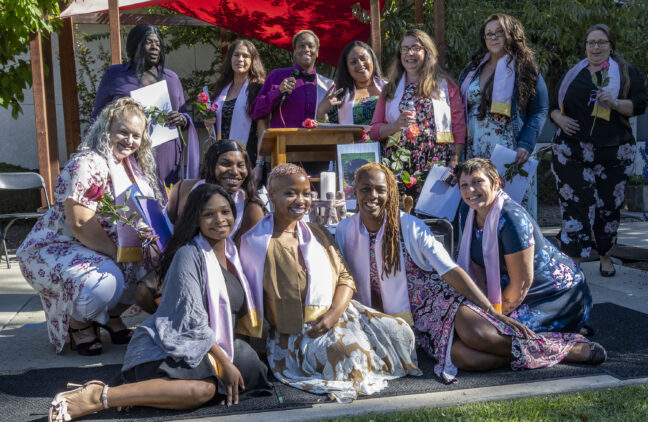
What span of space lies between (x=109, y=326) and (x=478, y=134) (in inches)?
116

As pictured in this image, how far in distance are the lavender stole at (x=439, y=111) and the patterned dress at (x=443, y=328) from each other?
138cm

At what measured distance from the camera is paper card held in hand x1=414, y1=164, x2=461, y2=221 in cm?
443

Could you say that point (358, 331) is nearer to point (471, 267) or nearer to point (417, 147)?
point (471, 267)

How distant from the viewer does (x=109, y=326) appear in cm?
413

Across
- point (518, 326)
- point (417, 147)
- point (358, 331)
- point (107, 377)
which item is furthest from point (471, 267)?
point (107, 377)

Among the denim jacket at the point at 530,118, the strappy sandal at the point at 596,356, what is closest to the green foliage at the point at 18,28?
the denim jacket at the point at 530,118

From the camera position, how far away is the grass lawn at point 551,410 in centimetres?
284

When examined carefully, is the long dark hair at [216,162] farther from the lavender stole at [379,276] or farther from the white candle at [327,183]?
the lavender stole at [379,276]

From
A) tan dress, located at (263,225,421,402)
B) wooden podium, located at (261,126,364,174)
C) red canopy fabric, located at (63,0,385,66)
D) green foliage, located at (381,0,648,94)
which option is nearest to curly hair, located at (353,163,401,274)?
tan dress, located at (263,225,421,402)

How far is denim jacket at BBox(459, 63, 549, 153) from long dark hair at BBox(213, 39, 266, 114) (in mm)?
2128

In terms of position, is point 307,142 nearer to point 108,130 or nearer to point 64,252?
point 108,130

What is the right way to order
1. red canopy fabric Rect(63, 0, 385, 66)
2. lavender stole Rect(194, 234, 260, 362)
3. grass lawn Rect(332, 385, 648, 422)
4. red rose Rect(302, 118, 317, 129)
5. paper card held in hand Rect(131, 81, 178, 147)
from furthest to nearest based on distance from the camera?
1. red canopy fabric Rect(63, 0, 385, 66)
2. paper card held in hand Rect(131, 81, 178, 147)
3. red rose Rect(302, 118, 317, 129)
4. lavender stole Rect(194, 234, 260, 362)
5. grass lawn Rect(332, 385, 648, 422)

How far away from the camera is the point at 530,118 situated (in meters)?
4.78

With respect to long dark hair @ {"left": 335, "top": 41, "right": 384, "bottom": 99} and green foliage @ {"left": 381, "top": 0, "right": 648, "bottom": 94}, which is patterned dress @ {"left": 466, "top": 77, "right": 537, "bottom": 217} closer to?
long dark hair @ {"left": 335, "top": 41, "right": 384, "bottom": 99}
